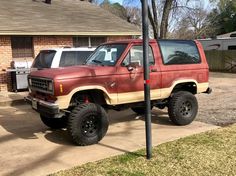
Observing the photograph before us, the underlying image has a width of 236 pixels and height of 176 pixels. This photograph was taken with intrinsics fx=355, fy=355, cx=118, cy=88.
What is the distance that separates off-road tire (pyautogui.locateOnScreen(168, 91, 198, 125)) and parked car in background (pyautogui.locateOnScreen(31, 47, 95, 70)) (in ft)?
12.2

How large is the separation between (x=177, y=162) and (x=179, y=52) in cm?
331

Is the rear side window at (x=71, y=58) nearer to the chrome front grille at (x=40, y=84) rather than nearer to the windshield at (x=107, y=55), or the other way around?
the windshield at (x=107, y=55)

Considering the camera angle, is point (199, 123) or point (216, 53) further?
point (216, 53)

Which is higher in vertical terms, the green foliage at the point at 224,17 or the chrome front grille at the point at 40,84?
the green foliage at the point at 224,17

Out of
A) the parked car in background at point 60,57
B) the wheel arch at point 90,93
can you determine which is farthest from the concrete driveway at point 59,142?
the parked car in background at point 60,57

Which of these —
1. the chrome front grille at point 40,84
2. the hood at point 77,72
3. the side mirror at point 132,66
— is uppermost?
the side mirror at point 132,66

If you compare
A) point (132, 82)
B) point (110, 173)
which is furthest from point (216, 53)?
point (110, 173)

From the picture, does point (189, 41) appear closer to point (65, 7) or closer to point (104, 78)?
point (104, 78)

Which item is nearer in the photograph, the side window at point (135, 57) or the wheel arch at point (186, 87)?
the side window at point (135, 57)

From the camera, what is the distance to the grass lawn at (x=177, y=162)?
16.9ft

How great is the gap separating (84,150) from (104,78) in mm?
1445

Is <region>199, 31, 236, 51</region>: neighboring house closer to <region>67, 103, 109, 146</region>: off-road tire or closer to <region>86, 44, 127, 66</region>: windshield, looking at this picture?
<region>86, 44, 127, 66</region>: windshield

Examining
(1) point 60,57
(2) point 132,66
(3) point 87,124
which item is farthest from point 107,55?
(1) point 60,57

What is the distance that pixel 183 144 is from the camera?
641cm
